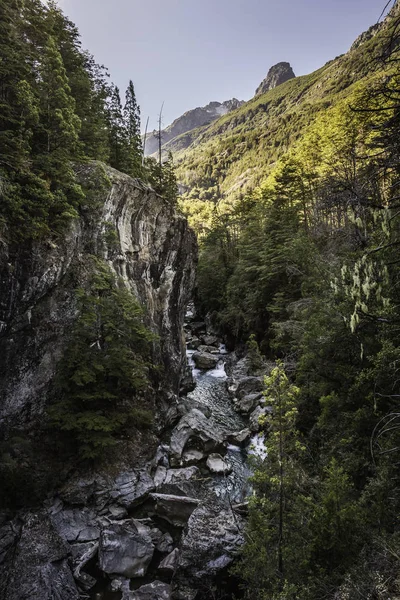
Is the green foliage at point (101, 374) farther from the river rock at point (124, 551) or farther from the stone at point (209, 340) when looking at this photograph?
the stone at point (209, 340)

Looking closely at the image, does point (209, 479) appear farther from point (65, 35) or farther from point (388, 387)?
point (65, 35)

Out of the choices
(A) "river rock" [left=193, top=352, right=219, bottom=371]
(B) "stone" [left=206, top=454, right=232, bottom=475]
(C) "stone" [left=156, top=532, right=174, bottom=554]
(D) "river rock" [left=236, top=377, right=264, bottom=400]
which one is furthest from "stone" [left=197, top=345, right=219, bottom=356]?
(C) "stone" [left=156, top=532, right=174, bottom=554]

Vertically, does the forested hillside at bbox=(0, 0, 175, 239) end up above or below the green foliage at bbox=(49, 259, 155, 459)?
above

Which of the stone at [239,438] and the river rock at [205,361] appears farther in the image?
the river rock at [205,361]

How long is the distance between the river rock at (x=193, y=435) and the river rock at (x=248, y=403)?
3.14 meters

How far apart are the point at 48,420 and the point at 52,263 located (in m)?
6.85

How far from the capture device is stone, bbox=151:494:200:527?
12.5m

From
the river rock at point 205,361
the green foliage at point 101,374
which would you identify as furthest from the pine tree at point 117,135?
the river rock at point 205,361

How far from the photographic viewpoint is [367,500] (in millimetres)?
8039

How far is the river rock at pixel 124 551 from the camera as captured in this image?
1040 centimetres

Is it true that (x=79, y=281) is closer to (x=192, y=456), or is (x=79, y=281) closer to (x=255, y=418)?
(x=192, y=456)

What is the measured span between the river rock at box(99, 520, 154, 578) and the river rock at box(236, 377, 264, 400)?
1319 centimetres

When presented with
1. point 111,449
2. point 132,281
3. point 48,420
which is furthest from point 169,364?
point 48,420

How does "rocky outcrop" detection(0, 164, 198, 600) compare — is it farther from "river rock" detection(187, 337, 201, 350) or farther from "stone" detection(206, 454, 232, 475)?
"river rock" detection(187, 337, 201, 350)
